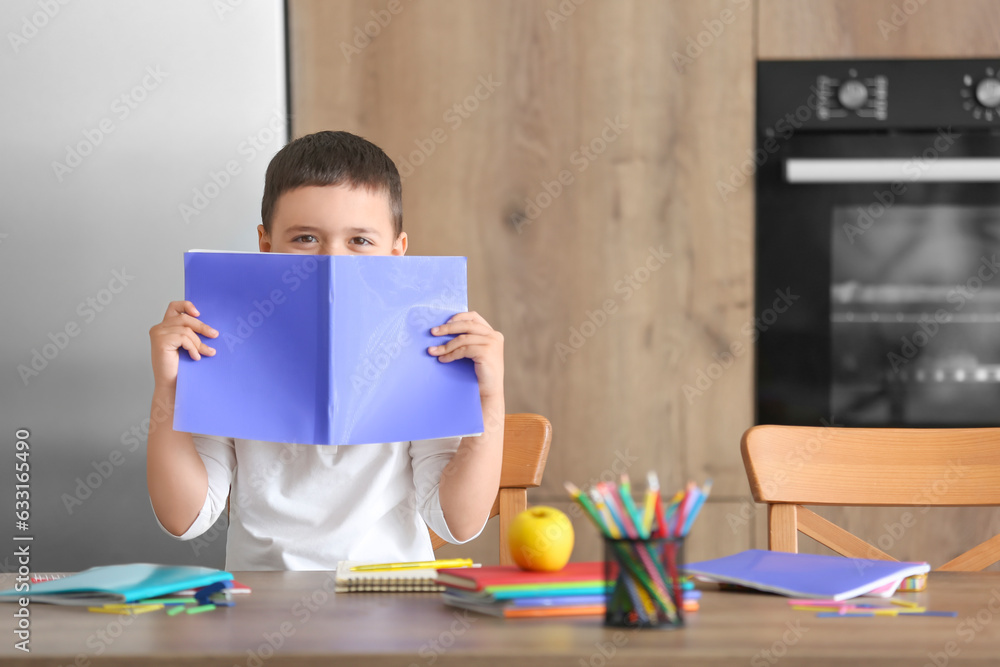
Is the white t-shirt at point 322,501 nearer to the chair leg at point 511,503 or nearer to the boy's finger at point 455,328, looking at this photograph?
the chair leg at point 511,503

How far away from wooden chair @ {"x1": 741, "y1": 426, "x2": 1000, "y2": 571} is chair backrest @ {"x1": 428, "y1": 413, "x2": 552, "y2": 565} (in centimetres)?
25

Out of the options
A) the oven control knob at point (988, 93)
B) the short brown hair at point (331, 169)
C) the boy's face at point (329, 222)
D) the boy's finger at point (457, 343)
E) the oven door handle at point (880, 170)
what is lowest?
the boy's finger at point (457, 343)

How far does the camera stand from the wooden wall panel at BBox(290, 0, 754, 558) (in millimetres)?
1873

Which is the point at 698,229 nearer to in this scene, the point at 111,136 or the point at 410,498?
the point at 410,498

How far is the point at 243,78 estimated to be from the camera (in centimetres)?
185

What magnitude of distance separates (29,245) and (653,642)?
5.08 ft

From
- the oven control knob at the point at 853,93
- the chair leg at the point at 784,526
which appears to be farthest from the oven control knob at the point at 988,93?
the chair leg at the point at 784,526

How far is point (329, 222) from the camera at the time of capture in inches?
43.8

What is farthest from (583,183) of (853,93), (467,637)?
(467,637)

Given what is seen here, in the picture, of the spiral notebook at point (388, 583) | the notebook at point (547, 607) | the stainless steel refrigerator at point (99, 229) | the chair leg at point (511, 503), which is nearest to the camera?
the notebook at point (547, 607)

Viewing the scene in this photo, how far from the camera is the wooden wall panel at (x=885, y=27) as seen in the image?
1.86 m

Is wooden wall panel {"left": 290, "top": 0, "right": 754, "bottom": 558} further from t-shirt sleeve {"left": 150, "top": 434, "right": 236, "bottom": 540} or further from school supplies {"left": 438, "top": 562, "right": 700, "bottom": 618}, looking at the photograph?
school supplies {"left": 438, "top": 562, "right": 700, "bottom": 618}

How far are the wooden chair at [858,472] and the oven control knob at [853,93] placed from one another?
0.92m

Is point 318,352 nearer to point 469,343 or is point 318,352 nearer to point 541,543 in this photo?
point 469,343
